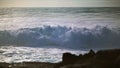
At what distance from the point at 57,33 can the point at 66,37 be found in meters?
0.15

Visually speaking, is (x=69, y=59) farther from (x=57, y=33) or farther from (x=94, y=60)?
(x=57, y=33)

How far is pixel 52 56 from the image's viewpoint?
4918 millimetres

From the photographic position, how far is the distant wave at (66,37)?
495cm

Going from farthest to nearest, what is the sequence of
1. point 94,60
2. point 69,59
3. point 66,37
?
point 66,37 < point 69,59 < point 94,60

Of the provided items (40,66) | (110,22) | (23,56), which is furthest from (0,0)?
(110,22)

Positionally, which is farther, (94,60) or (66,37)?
(66,37)

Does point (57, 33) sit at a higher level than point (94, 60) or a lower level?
higher

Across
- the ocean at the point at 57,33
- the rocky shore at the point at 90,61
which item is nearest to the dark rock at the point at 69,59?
the rocky shore at the point at 90,61

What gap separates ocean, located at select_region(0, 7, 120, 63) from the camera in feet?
16.3

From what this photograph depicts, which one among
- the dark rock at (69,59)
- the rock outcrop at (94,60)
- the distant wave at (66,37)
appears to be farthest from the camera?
the distant wave at (66,37)

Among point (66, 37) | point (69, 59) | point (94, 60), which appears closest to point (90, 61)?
point (94, 60)

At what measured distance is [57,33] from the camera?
504 centimetres

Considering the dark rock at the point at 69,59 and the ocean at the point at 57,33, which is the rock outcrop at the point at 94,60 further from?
the ocean at the point at 57,33

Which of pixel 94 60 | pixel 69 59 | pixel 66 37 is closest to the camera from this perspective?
pixel 94 60
